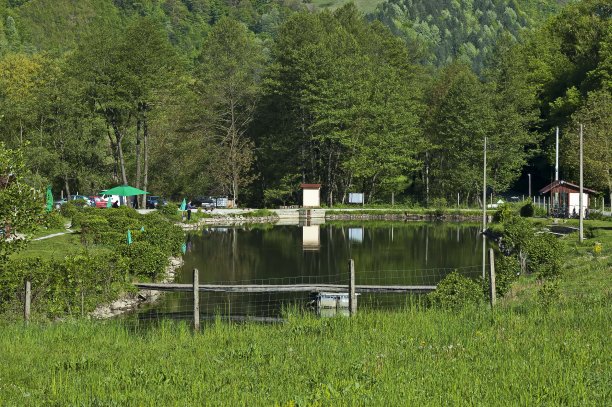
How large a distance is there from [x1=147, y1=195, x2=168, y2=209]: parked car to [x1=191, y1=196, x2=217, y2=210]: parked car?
3.69m

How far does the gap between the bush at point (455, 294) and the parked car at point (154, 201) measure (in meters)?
60.3

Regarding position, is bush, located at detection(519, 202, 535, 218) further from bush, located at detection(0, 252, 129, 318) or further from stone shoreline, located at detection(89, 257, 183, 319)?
bush, located at detection(0, 252, 129, 318)

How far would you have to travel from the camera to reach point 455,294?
2047cm

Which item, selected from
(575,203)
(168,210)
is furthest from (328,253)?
(575,203)

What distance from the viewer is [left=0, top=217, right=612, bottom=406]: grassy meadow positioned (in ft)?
37.7

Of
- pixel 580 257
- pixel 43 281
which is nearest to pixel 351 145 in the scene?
pixel 580 257

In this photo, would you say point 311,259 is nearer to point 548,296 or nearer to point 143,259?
point 143,259

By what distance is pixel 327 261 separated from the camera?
45031 mm

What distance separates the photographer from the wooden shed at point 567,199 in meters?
64.6

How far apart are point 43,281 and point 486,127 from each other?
2913 inches

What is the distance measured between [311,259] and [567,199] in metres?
31.0

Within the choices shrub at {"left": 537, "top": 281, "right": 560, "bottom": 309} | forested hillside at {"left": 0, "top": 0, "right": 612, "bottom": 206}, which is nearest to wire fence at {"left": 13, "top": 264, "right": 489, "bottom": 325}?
shrub at {"left": 537, "top": 281, "right": 560, "bottom": 309}

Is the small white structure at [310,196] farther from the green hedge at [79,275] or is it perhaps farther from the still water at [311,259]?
the green hedge at [79,275]

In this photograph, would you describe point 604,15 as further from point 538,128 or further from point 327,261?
point 327,261
